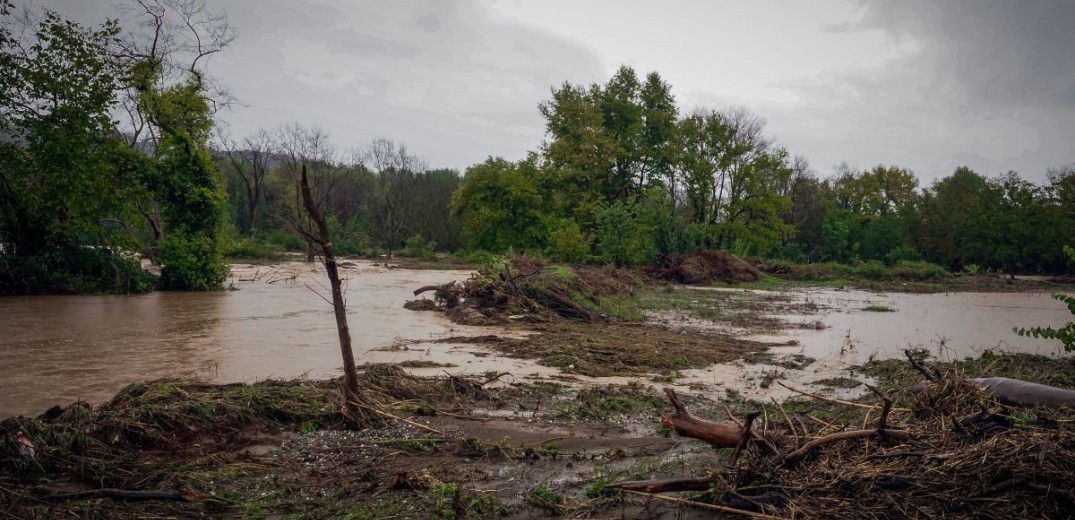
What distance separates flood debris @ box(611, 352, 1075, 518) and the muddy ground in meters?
0.03

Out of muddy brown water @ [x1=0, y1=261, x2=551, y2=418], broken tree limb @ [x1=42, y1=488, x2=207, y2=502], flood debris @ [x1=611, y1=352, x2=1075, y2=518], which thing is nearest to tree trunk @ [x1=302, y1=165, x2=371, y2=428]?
muddy brown water @ [x1=0, y1=261, x2=551, y2=418]

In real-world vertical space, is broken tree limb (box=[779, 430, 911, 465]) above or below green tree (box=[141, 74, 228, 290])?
below

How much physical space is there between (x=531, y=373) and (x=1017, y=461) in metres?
7.53

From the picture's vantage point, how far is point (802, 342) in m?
14.5

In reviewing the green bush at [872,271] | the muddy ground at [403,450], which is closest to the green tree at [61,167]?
the muddy ground at [403,450]

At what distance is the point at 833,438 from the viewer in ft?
15.1

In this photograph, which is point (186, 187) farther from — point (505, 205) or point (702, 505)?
point (505, 205)

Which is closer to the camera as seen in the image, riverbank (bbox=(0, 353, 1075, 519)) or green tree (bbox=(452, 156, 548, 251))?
riverbank (bbox=(0, 353, 1075, 519))

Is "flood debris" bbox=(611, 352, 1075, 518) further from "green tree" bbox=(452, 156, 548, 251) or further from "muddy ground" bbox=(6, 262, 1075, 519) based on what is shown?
"green tree" bbox=(452, 156, 548, 251)

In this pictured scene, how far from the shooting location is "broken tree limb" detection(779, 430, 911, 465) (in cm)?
459

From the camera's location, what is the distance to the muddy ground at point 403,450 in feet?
16.9

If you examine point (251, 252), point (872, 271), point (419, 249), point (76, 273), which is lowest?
point (76, 273)

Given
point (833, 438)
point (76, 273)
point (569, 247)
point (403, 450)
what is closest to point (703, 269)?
point (569, 247)

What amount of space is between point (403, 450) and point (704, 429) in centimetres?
297
